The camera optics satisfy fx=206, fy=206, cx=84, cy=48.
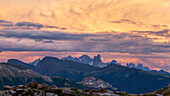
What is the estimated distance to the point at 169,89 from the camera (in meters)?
135

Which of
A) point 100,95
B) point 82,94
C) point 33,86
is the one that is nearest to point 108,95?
point 100,95

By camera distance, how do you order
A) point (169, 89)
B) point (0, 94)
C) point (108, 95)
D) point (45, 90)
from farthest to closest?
point (169, 89)
point (108, 95)
point (45, 90)
point (0, 94)

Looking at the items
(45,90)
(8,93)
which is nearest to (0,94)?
(8,93)

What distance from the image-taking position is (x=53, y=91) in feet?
340

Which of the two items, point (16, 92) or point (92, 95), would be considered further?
point (92, 95)

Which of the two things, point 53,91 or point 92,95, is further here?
point 92,95

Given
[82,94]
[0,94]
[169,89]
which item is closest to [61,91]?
[82,94]

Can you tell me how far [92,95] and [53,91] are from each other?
75.0 feet

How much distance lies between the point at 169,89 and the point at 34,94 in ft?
289

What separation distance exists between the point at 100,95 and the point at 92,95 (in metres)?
4.53

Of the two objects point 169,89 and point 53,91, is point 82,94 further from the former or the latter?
point 169,89

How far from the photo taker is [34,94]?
97.1 meters

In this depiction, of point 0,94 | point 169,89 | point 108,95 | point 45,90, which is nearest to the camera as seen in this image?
point 0,94

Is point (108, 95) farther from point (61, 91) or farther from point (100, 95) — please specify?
point (61, 91)
